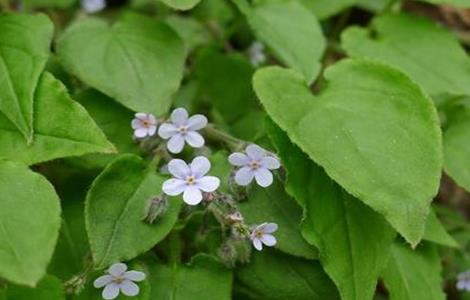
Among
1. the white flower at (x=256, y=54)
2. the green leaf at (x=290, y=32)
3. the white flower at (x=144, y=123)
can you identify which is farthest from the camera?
the white flower at (x=256, y=54)

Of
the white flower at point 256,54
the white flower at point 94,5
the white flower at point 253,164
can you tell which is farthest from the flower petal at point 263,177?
Result: the white flower at point 94,5

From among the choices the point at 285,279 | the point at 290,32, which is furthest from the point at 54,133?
the point at 290,32

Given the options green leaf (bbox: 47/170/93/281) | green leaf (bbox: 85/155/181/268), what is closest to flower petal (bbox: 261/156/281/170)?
green leaf (bbox: 85/155/181/268)

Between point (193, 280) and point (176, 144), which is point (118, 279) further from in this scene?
point (176, 144)

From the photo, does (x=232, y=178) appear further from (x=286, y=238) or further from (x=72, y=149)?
(x=72, y=149)

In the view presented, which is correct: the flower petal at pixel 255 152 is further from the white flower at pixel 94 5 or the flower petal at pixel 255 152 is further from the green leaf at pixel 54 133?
the white flower at pixel 94 5
